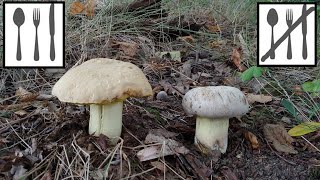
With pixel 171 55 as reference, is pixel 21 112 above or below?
below

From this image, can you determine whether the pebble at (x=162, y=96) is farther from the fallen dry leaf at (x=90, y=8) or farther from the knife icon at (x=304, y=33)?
the fallen dry leaf at (x=90, y=8)

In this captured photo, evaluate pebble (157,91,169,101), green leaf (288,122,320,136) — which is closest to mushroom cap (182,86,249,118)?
green leaf (288,122,320,136)

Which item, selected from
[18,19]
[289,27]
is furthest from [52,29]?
[289,27]

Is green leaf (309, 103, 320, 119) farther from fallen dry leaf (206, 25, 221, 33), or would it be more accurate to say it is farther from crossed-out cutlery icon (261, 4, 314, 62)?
fallen dry leaf (206, 25, 221, 33)

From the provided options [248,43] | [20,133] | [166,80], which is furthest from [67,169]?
[248,43]

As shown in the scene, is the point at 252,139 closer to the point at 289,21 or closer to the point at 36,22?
the point at 289,21

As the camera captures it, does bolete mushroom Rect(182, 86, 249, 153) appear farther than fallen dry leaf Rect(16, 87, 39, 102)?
No

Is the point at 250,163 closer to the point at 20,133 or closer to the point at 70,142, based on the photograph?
the point at 70,142
